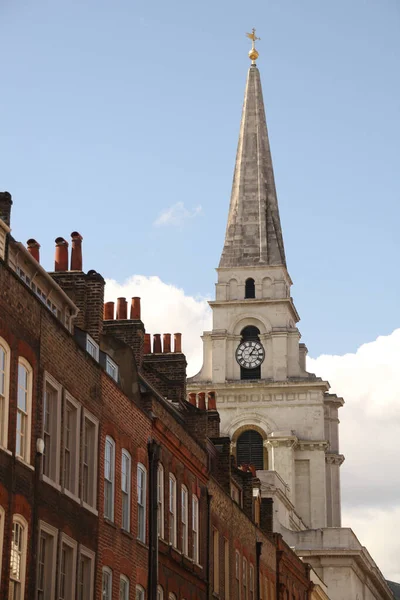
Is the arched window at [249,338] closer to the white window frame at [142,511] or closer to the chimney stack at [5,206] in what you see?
the white window frame at [142,511]

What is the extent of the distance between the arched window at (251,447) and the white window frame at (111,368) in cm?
7840

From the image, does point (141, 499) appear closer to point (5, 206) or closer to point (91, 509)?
point (91, 509)

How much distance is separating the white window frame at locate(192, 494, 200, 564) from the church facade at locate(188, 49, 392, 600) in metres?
62.9

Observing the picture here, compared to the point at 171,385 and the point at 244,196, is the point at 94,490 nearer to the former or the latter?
the point at 171,385

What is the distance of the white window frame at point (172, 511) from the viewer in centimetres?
4162

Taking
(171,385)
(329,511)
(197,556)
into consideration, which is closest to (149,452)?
(197,556)

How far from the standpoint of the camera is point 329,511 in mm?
124625

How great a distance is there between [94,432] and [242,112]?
337 feet

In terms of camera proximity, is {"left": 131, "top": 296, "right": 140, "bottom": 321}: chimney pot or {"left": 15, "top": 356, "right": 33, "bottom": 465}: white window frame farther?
{"left": 131, "top": 296, "right": 140, "bottom": 321}: chimney pot

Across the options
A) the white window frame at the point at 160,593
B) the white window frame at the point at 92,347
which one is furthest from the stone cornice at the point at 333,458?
the white window frame at the point at 92,347

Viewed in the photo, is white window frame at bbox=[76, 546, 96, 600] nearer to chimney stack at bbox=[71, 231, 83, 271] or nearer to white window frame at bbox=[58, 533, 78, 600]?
white window frame at bbox=[58, 533, 78, 600]

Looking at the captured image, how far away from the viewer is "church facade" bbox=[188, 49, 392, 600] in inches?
4503

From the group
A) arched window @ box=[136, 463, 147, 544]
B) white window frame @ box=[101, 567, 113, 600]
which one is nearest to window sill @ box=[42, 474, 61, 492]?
white window frame @ box=[101, 567, 113, 600]

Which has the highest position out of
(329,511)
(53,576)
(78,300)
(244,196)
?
(244,196)
